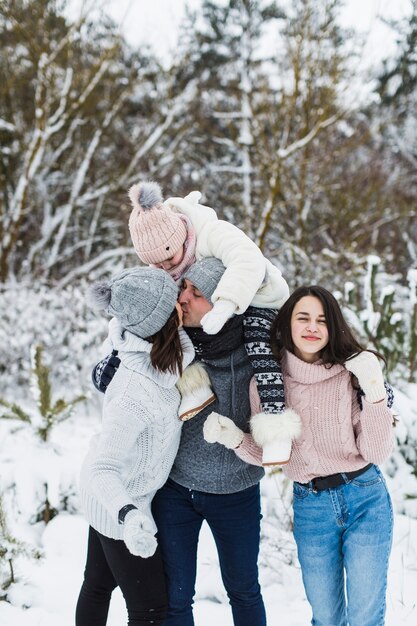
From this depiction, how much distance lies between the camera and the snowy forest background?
3379mm

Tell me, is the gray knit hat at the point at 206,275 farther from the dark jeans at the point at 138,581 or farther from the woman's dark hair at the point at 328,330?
the dark jeans at the point at 138,581

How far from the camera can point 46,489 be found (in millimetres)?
3475

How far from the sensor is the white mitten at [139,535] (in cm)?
156

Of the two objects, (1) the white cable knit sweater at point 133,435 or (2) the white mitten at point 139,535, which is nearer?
(2) the white mitten at point 139,535

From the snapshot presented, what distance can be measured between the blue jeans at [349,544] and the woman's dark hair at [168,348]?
662mm

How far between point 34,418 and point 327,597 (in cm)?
254

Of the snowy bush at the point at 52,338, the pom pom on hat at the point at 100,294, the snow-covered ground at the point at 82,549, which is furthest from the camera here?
the snowy bush at the point at 52,338

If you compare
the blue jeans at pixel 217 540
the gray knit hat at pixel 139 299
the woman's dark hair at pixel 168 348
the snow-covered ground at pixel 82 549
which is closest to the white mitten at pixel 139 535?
the blue jeans at pixel 217 540

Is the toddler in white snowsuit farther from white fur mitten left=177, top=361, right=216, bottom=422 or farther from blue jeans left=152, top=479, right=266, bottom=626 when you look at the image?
blue jeans left=152, top=479, right=266, bottom=626

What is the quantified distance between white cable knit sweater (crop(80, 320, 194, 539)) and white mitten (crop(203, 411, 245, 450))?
4.9 inches

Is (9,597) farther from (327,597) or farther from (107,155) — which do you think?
(107,155)

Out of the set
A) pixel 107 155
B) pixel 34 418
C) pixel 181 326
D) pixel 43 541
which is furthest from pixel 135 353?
pixel 107 155

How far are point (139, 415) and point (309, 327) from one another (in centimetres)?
65

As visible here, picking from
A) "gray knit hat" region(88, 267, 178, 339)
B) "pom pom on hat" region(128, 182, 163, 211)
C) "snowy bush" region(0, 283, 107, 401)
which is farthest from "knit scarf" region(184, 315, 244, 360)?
"snowy bush" region(0, 283, 107, 401)
